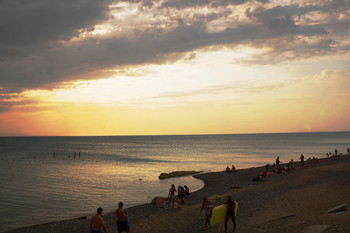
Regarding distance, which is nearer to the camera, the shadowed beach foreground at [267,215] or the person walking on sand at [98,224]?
the person walking on sand at [98,224]

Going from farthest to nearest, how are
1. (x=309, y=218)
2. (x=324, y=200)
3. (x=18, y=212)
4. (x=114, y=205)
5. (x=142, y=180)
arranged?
(x=142, y=180), (x=114, y=205), (x=18, y=212), (x=324, y=200), (x=309, y=218)

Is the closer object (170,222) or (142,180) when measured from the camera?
(170,222)

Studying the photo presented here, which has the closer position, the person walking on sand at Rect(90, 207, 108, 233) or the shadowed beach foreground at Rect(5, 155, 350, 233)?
the person walking on sand at Rect(90, 207, 108, 233)

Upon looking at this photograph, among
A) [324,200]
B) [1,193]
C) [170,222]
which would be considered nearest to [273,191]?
[324,200]

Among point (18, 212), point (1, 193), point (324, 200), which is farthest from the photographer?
point (1, 193)

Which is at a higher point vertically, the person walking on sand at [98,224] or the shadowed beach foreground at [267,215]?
the person walking on sand at [98,224]

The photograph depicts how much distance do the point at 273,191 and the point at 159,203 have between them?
9977 millimetres

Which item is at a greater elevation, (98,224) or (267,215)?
(98,224)

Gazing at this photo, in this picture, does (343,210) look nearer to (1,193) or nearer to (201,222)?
(201,222)

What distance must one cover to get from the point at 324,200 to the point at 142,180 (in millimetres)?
30569

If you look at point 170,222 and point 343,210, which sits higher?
point 343,210

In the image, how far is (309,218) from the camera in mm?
15195

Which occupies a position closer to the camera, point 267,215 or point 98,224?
point 98,224

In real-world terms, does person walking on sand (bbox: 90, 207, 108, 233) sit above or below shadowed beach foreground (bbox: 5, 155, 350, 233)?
above
